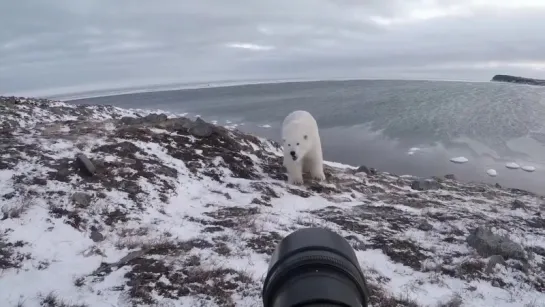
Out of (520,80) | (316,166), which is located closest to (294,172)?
(316,166)

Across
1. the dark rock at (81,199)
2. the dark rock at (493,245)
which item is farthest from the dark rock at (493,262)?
the dark rock at (81,199)

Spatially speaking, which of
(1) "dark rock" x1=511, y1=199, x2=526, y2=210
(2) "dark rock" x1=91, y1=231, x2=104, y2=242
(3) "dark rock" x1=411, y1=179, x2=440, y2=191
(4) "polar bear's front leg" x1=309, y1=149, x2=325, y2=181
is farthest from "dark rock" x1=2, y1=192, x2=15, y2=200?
(1) "dark rock" x1=511, y1=199, x2=526, y2=210

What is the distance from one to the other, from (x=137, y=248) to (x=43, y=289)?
133 cm

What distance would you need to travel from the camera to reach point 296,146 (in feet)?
31.7

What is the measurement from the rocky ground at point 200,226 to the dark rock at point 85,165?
42 mm

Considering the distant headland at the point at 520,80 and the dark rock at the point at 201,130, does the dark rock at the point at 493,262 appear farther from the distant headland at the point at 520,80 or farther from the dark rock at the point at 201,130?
the distant headland at the point at 520,80

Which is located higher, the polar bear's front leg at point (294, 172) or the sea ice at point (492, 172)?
the polar bear's front leg at point (294, 172)

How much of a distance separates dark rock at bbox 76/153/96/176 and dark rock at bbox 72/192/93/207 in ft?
2.98

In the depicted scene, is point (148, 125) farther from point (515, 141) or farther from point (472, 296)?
point (515, 141)

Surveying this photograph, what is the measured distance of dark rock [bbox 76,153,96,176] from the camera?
24.9ft

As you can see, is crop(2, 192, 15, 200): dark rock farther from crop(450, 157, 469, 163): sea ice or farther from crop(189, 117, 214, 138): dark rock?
crop(450, 157, 469, 163): sea ice

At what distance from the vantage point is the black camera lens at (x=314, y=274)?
4.68 feet

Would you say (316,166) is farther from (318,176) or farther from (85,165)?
(85,165)

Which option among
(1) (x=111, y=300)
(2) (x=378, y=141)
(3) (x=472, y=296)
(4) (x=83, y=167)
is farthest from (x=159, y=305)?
(2) (x=378, y=141)
